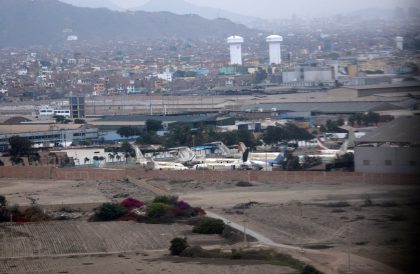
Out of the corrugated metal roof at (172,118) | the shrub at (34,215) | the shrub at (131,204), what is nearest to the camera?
the shrub at (34,215)

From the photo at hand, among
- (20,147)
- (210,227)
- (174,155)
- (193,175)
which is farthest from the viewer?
(20,147)

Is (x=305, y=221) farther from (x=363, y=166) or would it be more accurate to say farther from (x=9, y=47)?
(x=9, y=47)

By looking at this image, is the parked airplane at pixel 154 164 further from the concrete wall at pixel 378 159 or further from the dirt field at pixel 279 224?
the concrete wall at pixel 378 159

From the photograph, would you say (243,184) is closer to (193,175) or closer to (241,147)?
(193,175)

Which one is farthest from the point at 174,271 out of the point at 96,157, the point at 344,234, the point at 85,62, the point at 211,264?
the point at 85,62

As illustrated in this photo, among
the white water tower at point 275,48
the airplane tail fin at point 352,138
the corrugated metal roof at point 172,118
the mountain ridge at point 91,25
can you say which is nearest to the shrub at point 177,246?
the airplane tail fin at point 352,138

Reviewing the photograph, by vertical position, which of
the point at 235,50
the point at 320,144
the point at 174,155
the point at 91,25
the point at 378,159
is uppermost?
the point at 91,25

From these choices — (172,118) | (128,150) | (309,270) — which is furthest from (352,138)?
(309,270)
